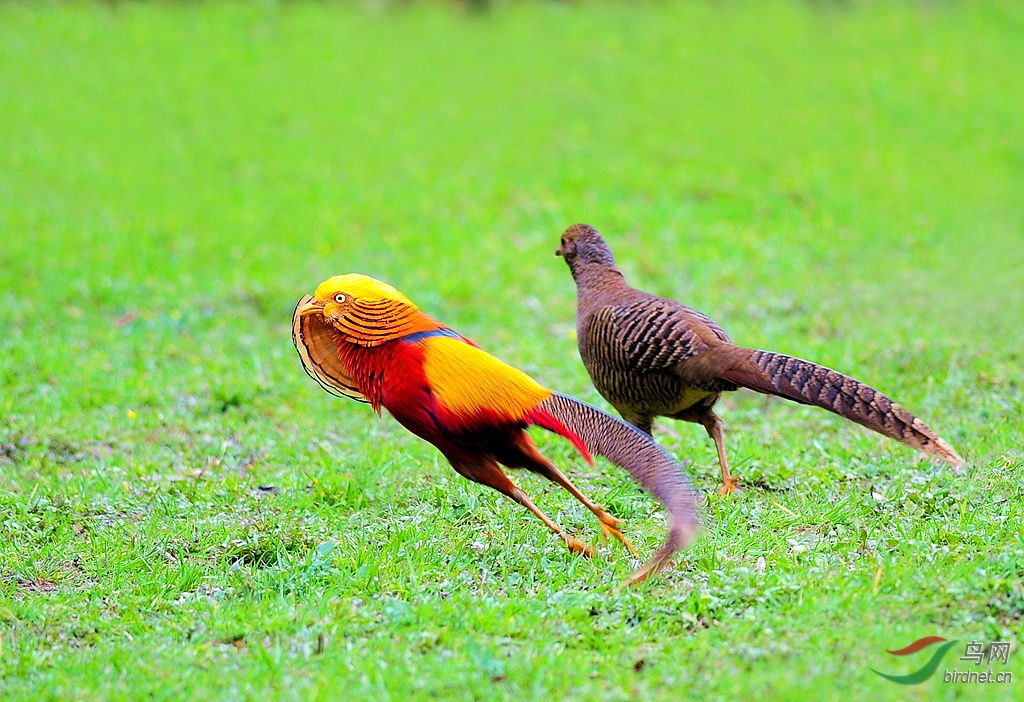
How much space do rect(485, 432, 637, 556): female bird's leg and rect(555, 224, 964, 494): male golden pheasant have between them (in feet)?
3.02

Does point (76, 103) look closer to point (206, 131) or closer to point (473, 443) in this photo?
point (206, 131)

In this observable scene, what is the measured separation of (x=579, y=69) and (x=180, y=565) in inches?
513

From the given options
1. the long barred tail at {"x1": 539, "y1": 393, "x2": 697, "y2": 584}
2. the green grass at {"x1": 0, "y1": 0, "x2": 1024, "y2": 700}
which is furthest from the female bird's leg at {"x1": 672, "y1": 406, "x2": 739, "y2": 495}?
the long barred tail at {"x1": 539, "y1": 393, "x2": 697, "y2": 584}

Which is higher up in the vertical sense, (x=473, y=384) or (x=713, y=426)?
(x=473, y=384)

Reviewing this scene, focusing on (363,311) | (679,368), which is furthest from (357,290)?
(679,368)

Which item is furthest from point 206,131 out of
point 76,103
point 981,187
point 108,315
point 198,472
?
point 981,187

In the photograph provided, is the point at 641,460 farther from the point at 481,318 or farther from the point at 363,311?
the point at 481,318

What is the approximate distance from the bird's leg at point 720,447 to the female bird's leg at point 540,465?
39.3 inches

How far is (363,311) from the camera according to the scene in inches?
188

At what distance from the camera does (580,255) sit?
6457mm

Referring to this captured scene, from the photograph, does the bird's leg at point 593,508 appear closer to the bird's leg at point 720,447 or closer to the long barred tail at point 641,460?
the long barred tail at point 641,460

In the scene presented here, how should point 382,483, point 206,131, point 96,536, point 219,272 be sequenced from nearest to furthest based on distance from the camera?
1. point 96,536
2. point 382,483
3. point 219,272
4. point 206,131

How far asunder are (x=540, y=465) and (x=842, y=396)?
1.35 m

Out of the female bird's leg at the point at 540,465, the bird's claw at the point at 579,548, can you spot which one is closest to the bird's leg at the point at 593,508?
the female bird's leg at the point at 540,465
